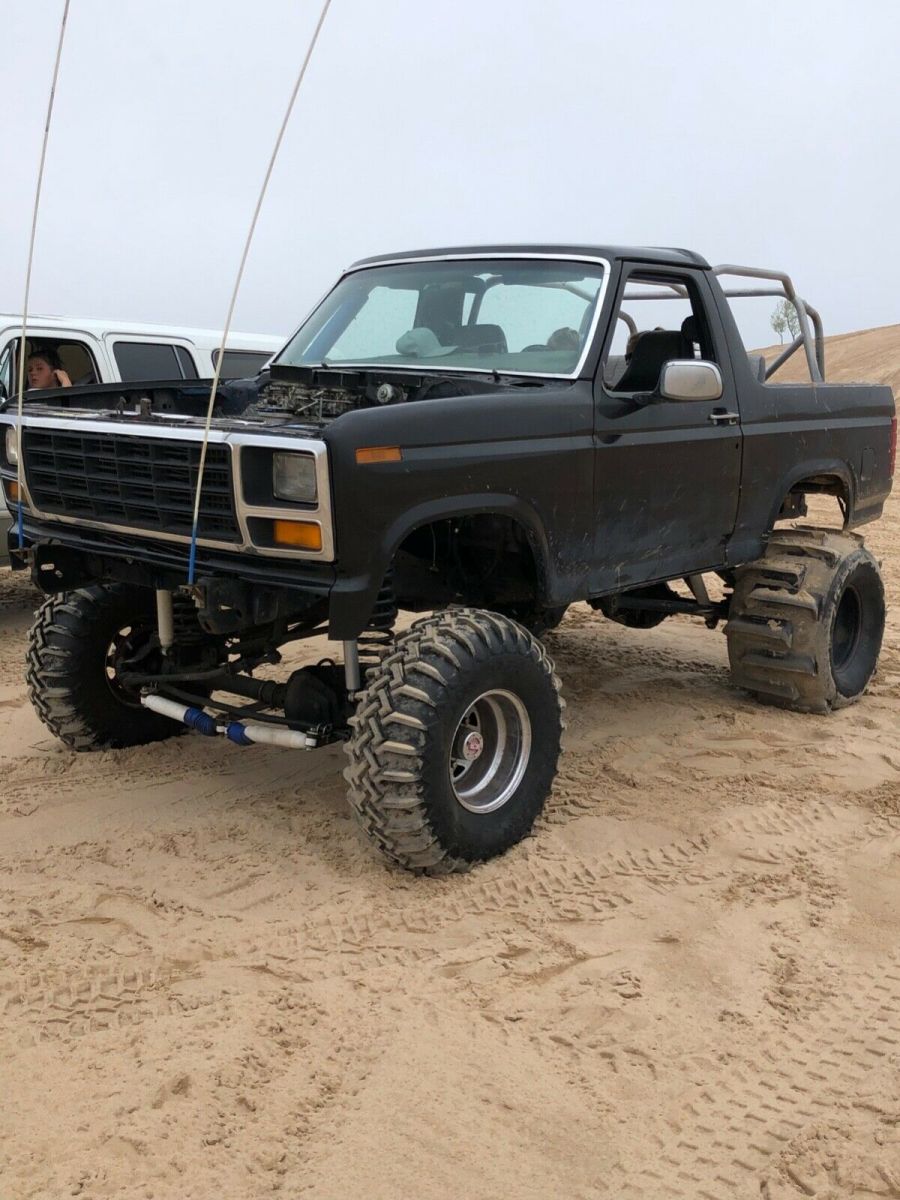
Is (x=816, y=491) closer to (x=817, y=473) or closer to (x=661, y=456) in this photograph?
(x=817, y=473)

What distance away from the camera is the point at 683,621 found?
A: 8.25 metres

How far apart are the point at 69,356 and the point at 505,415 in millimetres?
4897

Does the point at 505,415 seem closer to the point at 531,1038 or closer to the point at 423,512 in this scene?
the point at 423,512

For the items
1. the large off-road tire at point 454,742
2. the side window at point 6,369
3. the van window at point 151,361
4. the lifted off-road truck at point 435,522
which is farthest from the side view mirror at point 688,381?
the van window at point 151,361

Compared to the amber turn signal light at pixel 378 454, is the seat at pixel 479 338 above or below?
above

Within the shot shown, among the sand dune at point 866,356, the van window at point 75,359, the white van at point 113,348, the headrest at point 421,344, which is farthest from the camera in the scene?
the sand dune at point 866,356

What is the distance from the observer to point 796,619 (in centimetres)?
565

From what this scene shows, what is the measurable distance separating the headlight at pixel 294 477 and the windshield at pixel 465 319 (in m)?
1.28

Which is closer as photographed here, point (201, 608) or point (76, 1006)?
point (76, 1006)

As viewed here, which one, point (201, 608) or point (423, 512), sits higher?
point (423, 512)

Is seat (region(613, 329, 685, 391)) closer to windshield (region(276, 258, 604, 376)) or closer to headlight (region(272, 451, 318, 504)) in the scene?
windshield (region(276, 258, 604, 376))

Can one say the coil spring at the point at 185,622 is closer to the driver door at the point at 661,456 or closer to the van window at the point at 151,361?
the driver door at the point at 661,456

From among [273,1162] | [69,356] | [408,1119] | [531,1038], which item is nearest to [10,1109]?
[273,1162]

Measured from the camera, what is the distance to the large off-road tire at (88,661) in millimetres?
5008
